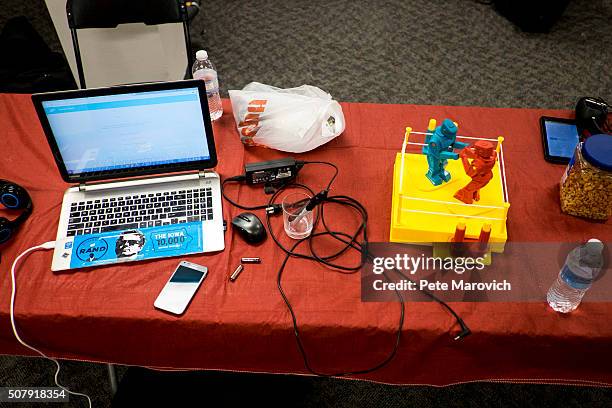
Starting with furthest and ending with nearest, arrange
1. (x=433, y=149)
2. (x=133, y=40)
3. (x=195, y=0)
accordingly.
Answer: (x=195, y=0)
(x=133, y=40)
(x=433, y=149)

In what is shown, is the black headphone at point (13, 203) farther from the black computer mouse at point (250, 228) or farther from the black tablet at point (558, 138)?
the black tablet at point (558, 138)

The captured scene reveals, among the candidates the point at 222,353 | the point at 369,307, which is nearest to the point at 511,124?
the point at 369,307

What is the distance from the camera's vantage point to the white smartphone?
46.9 inches

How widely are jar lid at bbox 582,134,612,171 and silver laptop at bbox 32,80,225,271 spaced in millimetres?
916

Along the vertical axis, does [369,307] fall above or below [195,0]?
A: below

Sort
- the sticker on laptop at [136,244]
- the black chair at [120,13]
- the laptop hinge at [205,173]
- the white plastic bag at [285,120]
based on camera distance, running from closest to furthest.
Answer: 1. the sticker on laptop at [136,244]
2. the laptop hinge at [205,173]
3. the white plastic bag at [285,120]
4. the black chair at [120,13]

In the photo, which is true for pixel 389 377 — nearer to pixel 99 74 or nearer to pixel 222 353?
pixel 222 353

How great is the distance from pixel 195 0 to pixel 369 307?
2.21 meters

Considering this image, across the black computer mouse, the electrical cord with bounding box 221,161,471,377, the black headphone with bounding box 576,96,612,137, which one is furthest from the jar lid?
the black computer mouse

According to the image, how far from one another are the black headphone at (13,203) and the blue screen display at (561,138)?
4.83ft

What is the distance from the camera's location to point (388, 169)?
1.47 metres

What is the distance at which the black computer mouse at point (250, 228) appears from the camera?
1.29 meters

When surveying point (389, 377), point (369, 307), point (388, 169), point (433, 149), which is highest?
point (433, 149)

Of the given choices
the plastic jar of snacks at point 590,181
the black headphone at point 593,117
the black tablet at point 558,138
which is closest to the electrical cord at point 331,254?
the plastic jar of snacks at point 590,181
